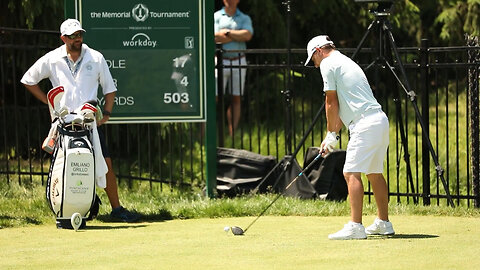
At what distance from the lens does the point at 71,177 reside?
10.6 m

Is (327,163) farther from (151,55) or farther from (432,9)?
(432,9)

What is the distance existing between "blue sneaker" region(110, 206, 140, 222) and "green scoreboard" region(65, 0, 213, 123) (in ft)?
4.52

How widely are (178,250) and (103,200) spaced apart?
347 cm

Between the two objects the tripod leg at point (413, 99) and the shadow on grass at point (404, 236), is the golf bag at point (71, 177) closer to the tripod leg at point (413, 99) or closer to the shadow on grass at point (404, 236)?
the shadow on grass at point (404, 236)

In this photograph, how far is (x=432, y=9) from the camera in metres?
19.0

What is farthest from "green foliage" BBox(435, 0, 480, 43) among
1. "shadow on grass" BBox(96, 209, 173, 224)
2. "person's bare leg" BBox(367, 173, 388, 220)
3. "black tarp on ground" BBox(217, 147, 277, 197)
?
"person's bare leg" BBox(367, 173, 388, 220)

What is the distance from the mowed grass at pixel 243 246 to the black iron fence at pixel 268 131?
67.3 inches

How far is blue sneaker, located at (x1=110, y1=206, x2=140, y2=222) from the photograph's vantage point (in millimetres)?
11273

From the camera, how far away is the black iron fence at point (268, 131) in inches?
495

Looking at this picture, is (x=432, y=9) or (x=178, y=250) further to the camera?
(x=432, y=9)

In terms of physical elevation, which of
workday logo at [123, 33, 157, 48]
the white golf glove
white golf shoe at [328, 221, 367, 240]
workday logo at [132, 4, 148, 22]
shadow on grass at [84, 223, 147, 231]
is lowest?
shadow on grass at [84, 223, 147, 231]

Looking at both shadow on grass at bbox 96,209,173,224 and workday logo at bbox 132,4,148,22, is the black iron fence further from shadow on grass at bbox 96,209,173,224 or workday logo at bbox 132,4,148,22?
shadow on grass at bbox 96,209,173,224

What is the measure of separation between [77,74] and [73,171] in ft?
3.36

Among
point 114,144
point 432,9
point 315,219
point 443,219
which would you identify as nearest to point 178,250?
point 315,219
